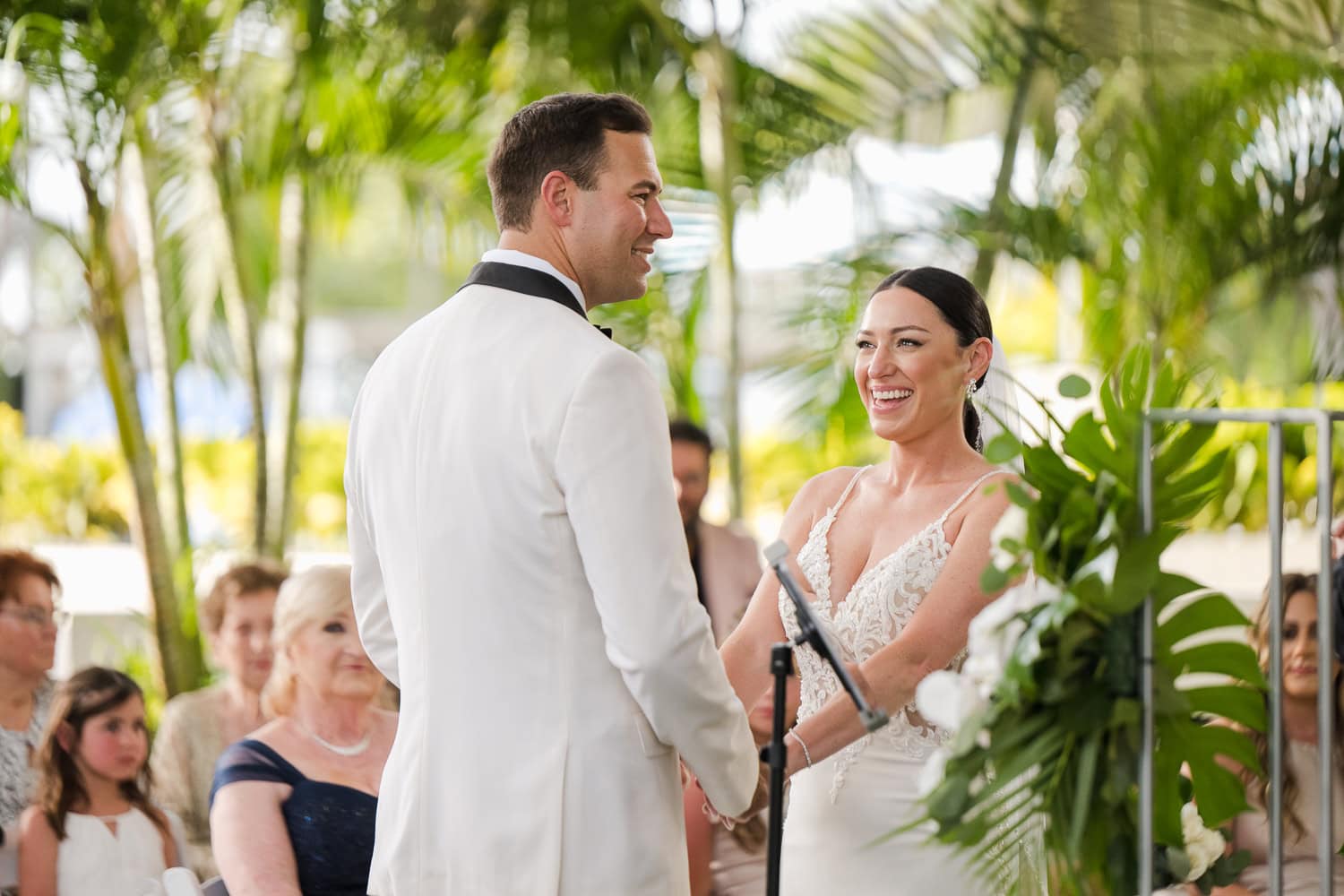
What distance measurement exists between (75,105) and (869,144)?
2.94 m

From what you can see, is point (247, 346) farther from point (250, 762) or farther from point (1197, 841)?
point (1197, 841)

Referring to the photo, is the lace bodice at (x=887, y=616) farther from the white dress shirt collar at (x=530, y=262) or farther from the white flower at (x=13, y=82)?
the white flower at (x=13, y=82)

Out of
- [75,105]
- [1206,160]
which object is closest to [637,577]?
[75,105]

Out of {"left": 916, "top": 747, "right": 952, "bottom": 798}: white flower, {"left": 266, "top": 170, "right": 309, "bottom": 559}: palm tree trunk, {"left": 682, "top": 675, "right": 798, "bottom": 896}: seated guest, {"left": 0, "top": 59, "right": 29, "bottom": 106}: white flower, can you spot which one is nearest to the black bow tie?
{"left": 916, "top": 747, "right": 952, "bottom": 798}: white flower

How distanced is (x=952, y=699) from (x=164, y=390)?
4079 millimetres

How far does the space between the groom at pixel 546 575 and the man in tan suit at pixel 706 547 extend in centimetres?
277

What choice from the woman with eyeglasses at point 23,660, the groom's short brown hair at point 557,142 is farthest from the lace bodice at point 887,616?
the woman with eyeglasses at point 23,660

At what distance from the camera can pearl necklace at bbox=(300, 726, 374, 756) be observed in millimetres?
3311

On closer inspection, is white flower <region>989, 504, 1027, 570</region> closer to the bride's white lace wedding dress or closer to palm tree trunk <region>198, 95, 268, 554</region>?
the bride's white lace wedding dress

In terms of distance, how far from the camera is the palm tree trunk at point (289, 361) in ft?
18.9

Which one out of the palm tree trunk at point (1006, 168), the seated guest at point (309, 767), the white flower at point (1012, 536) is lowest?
the seated guest at point (309, 767)

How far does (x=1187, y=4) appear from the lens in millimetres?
5172

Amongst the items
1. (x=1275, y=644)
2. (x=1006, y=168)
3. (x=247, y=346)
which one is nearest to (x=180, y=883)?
(x=1275, y=644)

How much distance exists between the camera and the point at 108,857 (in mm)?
3504
